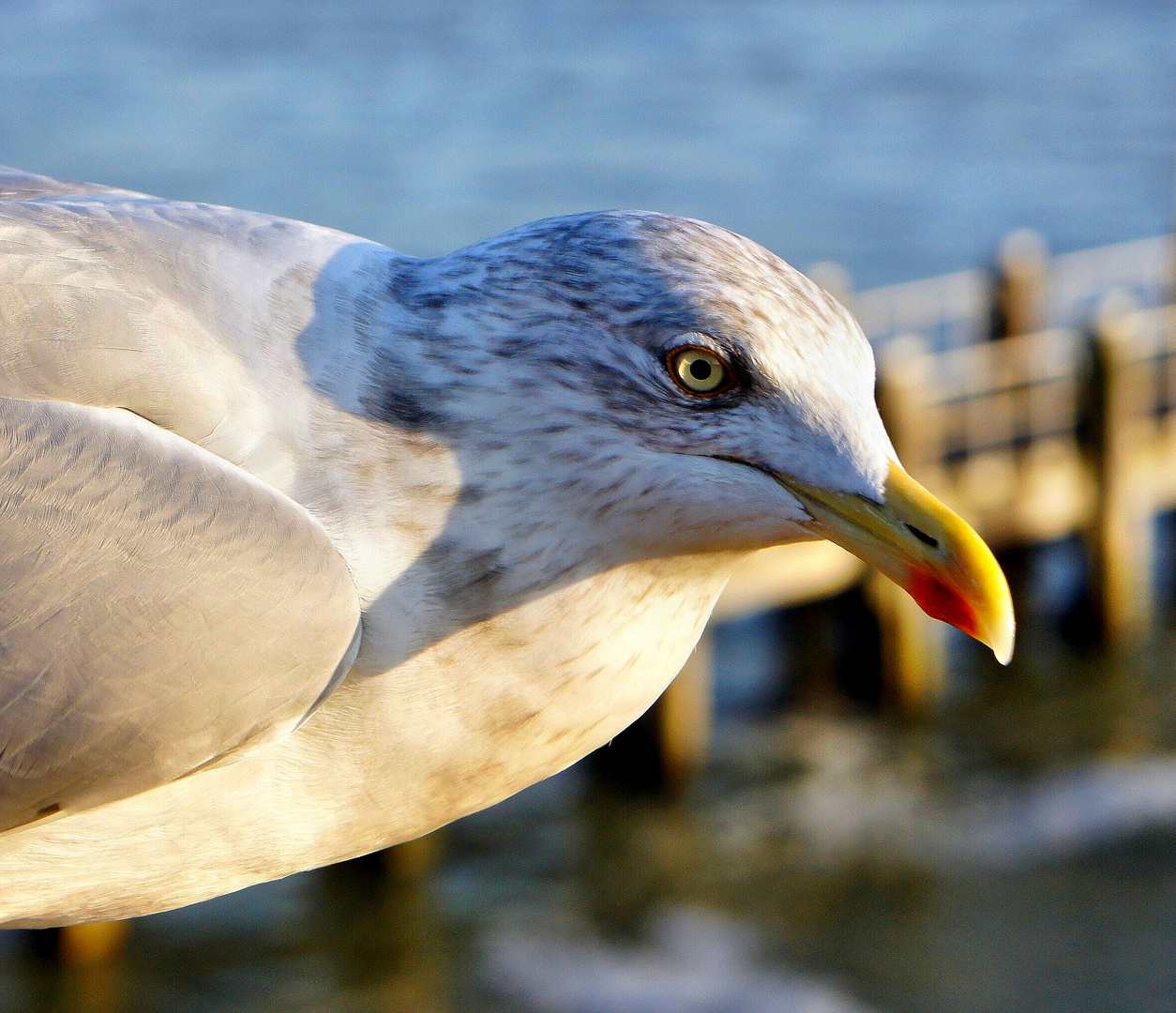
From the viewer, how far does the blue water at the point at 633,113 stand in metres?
19.3

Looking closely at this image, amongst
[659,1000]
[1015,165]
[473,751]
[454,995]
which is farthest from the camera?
[1015,165]

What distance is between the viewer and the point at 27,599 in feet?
5.04

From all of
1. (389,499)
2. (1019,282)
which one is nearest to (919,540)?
(389,499)

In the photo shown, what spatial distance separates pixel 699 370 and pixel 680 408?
0.15 ft

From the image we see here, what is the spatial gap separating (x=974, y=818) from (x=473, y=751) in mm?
9299

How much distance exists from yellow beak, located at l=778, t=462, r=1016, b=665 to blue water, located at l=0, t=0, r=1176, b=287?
49.2 ft

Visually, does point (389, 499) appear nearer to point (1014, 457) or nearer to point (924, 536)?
point (924, 536)

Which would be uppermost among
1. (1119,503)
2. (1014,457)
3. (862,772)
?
(1014,457)

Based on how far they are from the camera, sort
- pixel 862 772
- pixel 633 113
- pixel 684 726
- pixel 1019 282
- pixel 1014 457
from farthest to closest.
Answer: pixel 633 113 < pixel 1019 282 < pixel 1014 457 < pixel 862 772 < pixel 684 726

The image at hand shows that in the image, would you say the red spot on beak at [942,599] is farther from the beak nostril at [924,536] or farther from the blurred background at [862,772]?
the blurred background at [862,772]

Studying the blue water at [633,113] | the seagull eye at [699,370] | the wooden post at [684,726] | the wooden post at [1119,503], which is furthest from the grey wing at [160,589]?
the blue water at [633,113]

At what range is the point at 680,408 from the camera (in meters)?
1.50

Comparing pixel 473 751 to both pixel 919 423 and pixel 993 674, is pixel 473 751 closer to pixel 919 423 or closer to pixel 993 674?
pixel 919 423

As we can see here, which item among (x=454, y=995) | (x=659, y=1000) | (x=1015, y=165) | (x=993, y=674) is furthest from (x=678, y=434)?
(x=1015, y=165)
